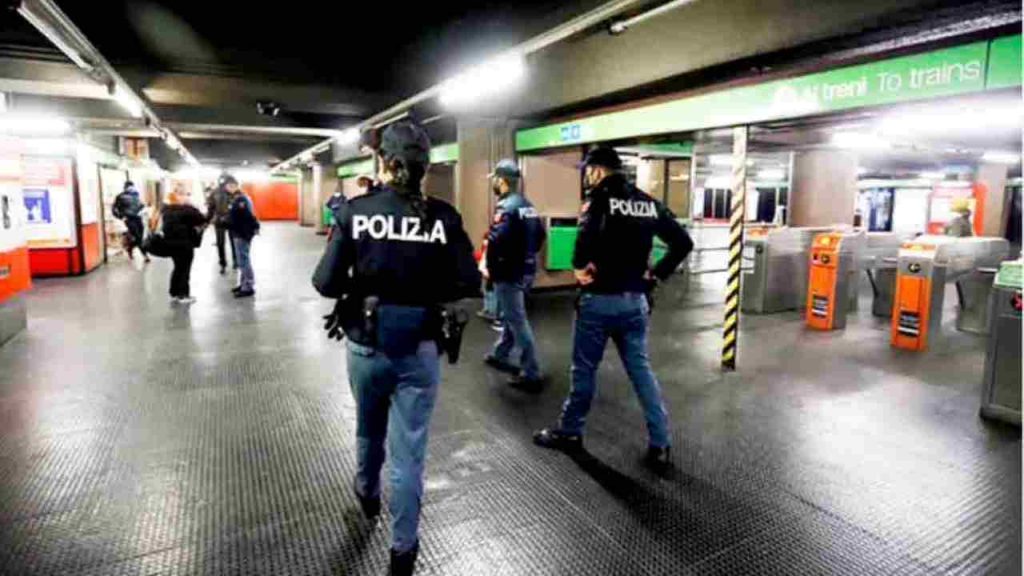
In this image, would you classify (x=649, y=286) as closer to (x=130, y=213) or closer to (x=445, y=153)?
(x=445, y=153)

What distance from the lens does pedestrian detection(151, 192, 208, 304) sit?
25.1 feet

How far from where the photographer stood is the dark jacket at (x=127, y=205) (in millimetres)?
12039

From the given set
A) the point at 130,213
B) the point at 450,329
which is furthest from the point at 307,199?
the point at 450,329

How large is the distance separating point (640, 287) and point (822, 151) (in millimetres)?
7631

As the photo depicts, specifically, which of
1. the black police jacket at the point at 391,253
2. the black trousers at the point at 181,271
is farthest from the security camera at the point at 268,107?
the black police jacket at the point at 391,253

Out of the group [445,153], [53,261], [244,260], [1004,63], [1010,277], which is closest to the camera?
[1004,63]

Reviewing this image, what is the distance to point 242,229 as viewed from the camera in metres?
8.23

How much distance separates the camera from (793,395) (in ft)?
14.7

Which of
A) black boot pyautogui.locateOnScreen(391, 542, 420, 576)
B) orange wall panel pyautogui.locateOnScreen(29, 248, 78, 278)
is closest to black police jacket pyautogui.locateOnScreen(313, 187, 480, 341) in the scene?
black boot pyautogui.locateOnScreen(391, 542, 420, 576)

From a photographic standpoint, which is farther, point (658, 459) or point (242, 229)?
point (242, 229)

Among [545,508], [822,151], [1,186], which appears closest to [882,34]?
[545,508]

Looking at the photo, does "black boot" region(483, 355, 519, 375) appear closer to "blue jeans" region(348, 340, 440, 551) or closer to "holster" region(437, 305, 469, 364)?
"holster" region(437, 305, 469, 364)

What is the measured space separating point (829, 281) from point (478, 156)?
4710 millimetres

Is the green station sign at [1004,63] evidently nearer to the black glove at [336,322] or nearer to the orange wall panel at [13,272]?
the black glove at [336,322]
